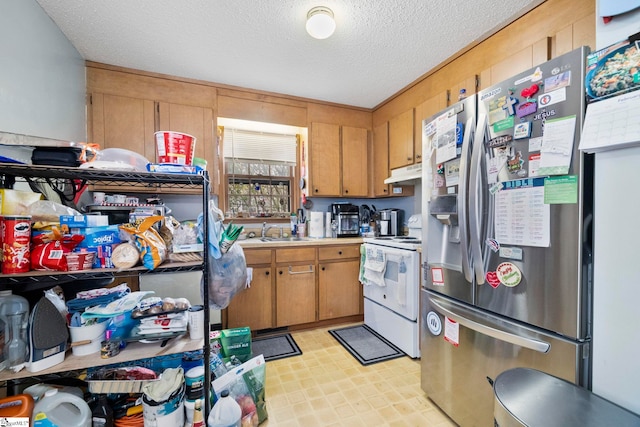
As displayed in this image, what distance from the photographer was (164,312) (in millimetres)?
1229

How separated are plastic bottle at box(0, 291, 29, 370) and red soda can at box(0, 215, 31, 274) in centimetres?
14

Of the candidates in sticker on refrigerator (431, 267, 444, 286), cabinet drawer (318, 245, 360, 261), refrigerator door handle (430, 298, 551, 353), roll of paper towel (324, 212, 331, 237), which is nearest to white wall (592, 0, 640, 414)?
refrigerator door handle (430, 298, 551, 353)

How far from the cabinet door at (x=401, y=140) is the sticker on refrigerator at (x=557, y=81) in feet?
5.34

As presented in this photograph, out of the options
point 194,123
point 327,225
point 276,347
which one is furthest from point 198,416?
point 194,123

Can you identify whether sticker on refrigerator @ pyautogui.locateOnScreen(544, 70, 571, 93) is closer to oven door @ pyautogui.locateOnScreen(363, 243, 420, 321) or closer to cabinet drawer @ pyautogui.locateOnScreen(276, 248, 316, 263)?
oven door @ pyautogui.locateOnScreen(363, 243, 420, 321)

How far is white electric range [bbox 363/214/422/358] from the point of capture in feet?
6.97

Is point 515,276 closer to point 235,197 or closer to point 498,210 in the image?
point 498,210

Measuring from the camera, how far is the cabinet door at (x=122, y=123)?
2.33m

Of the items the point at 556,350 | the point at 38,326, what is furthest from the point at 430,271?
the point at 38,326

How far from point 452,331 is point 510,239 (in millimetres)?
608

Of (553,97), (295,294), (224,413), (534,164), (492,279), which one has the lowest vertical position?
(224,413)

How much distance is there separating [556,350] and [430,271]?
2.15 feet

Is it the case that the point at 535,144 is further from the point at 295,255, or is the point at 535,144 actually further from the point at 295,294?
the point at 295,294

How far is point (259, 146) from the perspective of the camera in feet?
10.3
